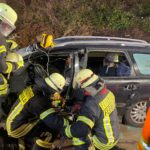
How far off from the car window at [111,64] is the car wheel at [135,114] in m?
0.63

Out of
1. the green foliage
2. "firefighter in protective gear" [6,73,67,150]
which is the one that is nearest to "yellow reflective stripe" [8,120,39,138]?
"firefighter in protective gear" [6,73,67,150]

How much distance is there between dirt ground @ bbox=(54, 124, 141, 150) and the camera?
7.85m

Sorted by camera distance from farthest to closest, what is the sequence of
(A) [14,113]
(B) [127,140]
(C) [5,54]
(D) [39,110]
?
(B) [127,140], (C) [5,54], (A) [14,113], (D) [39,110]

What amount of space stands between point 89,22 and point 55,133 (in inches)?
363

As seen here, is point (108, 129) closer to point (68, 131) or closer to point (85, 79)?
point (68, 131)

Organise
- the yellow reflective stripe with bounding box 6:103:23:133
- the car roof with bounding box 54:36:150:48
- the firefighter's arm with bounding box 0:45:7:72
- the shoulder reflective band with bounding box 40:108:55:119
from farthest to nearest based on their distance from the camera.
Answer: the car roof with bounding box 54:36:150:48 → the firefighter's arm with bounding box 0:45:7:72 → the yellow reflective stripe with bounding box 6:103:23:133 → the shoulder reflective band with bounding box 40:108:55:119

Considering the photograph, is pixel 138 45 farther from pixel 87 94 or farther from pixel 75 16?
pixel 75 16

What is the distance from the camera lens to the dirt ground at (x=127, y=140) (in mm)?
7847

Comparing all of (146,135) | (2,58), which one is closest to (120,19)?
(2,58)

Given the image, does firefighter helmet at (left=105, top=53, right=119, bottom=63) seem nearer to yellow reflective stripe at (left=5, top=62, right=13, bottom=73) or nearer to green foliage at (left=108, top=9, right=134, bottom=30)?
yellow reflective stripe at (left=5, top=62, right=13, bottom=73)

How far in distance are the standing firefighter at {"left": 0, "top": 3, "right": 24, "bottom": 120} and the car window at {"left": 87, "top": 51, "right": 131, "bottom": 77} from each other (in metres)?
1.72

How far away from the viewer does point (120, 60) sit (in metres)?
9.62

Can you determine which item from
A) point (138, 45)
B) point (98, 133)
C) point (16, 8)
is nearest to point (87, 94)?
point (98, 133)

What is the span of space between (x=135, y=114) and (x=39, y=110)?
3043 millimetres
